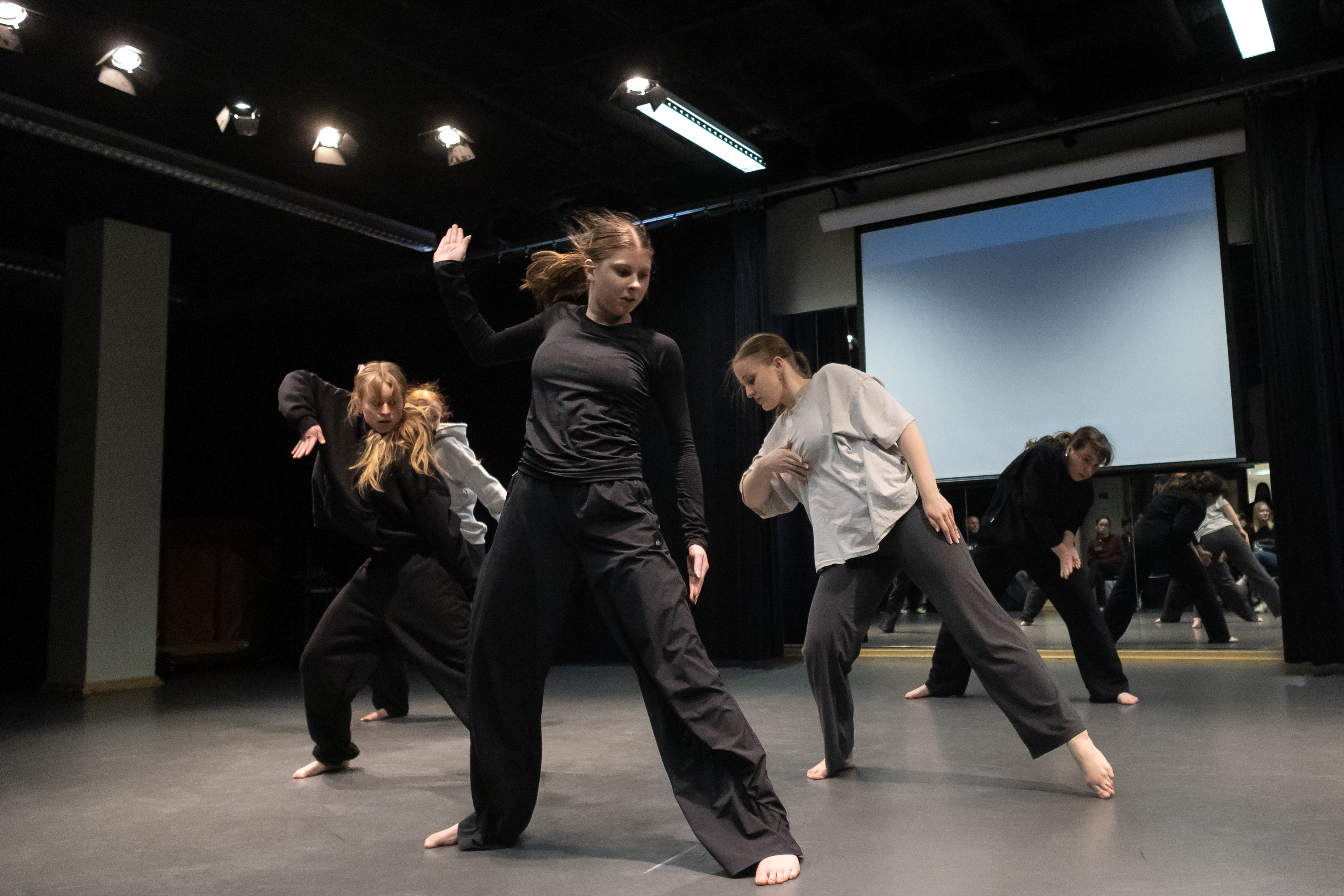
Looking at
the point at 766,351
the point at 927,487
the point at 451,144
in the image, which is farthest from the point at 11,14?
the point at 927,487

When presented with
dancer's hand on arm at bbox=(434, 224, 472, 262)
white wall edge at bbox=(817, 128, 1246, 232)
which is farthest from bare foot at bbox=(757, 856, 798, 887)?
white wall edge at bbox=(817, 128, 1246, 232)

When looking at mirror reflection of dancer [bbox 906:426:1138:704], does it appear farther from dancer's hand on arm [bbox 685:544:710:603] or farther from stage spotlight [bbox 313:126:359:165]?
stage spotlight [bbox 313:126:359:165]

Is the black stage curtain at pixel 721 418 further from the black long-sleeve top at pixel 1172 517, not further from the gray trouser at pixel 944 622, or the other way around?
the gray trouser at pixel 944 622

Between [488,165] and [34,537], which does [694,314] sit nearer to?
[488,165]

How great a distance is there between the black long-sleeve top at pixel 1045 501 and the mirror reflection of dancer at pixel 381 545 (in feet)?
7.73

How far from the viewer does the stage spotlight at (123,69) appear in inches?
199

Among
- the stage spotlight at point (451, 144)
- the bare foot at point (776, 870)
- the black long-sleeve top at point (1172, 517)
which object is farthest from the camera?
the stage spotlight at point (451, 144)

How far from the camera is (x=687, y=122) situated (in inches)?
239

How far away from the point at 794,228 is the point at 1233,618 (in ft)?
12.8

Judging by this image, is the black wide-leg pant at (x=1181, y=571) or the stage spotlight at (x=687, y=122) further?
the black wide-leg pant at (x=1181, y=571)

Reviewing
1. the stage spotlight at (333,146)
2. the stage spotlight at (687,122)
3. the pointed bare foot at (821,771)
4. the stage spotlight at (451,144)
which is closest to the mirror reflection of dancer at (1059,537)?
the pointed bare foot at (821,771)

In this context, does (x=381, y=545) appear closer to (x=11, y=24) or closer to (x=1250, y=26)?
(x=11, y=24)

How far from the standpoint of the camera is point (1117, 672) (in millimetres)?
4281

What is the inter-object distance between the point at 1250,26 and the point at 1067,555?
3.04 metres
